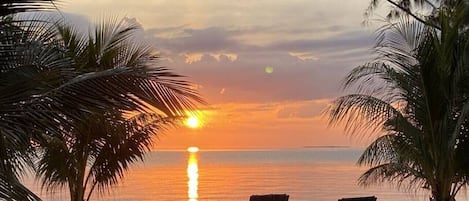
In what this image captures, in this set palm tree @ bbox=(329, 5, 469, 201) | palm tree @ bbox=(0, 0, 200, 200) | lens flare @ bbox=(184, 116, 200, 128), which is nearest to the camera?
palm tree @ bbox=(0, 0, 200, 200)

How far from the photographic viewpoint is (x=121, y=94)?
13.5 ft

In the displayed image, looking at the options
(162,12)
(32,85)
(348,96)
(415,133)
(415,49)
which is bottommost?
(32,85)

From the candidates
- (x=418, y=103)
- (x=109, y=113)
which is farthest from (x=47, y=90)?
(x=418, y=103)

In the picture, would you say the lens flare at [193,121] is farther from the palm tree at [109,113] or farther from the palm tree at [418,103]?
the palm tree at [418,103]

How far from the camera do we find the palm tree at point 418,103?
6.80m

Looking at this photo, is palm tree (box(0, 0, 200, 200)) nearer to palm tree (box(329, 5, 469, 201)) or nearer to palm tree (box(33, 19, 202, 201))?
palm tree (box(33, 19, 202, 201))

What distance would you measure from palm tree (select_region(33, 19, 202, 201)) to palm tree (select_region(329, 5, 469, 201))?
2.27m

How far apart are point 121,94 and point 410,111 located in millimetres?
3990

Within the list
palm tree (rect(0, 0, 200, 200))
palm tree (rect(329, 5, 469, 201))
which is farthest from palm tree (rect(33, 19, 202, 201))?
palm tree (rect(329, 5, 469, 201))

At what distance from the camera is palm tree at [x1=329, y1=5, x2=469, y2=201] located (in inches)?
268

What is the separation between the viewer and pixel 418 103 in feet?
22.9

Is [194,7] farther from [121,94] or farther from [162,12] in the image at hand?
[121,94]

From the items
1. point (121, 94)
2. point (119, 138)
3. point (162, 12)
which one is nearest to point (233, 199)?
point (162, 12)

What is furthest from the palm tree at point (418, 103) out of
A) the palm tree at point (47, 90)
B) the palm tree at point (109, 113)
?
the palm tree at point (47, 90)
